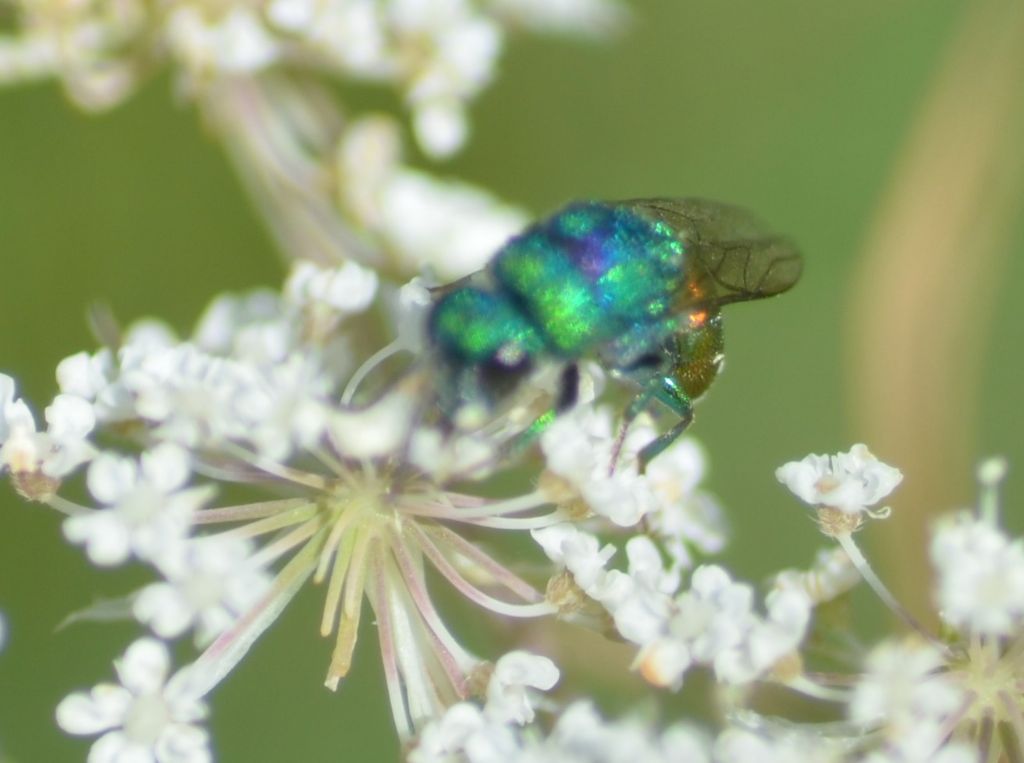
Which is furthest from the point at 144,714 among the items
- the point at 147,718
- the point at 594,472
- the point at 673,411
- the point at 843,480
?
the point at 843,480

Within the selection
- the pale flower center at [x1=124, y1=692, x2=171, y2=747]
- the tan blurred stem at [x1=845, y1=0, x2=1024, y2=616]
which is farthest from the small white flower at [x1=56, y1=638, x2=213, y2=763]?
the tan blurred stem at [x1=845, y1=0, x2=1024, y2=616]

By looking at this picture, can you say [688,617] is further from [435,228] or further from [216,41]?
[216,41]

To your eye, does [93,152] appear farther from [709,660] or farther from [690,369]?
[709,660]

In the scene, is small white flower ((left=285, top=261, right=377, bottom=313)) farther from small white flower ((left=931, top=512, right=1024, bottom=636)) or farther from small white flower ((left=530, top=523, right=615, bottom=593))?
small white flower ((left=931, top=512, right=1024, bottom=636))

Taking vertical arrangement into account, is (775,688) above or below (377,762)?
below

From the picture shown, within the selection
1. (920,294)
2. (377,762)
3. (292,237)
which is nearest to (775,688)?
(920,294)

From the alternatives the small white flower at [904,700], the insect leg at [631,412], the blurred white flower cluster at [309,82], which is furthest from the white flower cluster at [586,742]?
the blurred white flower cluster at [309,82]

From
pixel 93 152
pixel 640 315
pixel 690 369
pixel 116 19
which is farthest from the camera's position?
pixel 93 152
